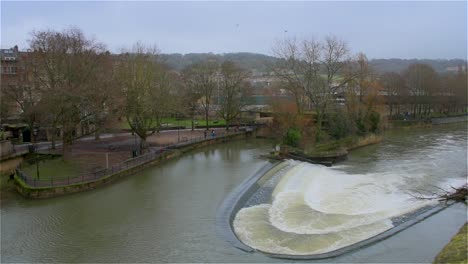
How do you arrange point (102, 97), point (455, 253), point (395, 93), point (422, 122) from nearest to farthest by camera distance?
point (455, 253), point (102, 97), point (422, 122), point (395, 93)

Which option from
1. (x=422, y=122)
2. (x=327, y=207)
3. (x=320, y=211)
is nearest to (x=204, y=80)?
(x=422, y=122)

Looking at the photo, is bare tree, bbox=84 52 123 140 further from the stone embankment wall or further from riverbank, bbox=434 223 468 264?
the stone embankment wall

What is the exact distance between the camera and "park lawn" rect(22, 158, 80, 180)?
3073 centimetres

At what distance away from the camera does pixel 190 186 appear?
1183 inches

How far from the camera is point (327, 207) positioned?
2366 centimetres

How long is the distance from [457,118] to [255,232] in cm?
7287

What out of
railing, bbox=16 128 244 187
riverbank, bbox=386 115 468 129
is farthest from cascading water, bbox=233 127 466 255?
riverbank, bbox=386 115 468 129

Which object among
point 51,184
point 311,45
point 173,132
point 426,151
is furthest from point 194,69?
point 51,184

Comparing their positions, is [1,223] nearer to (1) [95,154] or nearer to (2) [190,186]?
(2) [190,186]

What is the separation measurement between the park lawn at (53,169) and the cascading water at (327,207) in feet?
47.6

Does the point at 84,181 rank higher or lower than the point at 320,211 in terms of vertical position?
higher

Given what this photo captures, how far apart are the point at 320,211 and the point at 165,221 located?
320 inches

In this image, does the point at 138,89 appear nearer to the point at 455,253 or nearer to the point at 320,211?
the point at 320,211

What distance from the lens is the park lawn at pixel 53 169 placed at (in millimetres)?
30734
